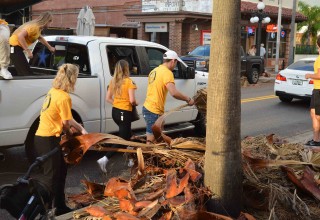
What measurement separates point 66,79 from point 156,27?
25.7 meters

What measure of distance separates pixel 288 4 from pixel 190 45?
12333 mm

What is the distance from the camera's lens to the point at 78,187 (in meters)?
6.10

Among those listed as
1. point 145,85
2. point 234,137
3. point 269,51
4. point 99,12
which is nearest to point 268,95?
point 145,85

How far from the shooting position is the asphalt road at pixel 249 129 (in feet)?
21.5

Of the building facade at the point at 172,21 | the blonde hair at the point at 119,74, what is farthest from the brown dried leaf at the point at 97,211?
the building facade at the point at 172,21

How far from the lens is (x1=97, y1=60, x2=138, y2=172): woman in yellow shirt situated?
6.57 m

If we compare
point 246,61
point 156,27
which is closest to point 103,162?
point 246,61

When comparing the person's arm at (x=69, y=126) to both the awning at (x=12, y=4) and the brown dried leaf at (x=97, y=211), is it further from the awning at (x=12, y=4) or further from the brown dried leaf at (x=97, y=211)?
the awning at (x=12, y=4)

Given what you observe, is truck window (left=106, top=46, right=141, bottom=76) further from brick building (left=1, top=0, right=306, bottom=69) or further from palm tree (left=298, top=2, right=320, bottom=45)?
palm tree (left=298, top=2, right=320, bottom=45)

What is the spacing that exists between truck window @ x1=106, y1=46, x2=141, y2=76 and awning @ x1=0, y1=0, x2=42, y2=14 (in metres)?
10.8

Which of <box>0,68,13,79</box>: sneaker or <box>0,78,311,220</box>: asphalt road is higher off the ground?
<box>0,68,13,79</box>: sneaker

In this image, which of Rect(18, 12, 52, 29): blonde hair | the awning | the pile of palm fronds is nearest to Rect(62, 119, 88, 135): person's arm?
the pile of palm fronds

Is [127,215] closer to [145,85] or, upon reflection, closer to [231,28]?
[231,28]

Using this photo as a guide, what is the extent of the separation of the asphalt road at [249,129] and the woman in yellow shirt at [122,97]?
0.46 meters
